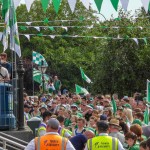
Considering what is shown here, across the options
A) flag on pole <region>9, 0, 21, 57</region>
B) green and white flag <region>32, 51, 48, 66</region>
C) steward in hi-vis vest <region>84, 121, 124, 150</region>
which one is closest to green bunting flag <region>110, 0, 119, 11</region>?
flag on pole <region>9, 0, 21, 57</region>

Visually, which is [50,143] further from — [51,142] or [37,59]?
[37,59]

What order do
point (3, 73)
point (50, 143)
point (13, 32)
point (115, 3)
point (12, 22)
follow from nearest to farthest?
point (50, 143), point (115, 3), point (3, 73), point (13, 32), point (12, 22)

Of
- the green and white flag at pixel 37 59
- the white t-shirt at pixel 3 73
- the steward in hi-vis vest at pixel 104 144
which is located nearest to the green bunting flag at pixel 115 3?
the white t-shirt at pixel 3 73

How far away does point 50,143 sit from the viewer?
11523 millimetres

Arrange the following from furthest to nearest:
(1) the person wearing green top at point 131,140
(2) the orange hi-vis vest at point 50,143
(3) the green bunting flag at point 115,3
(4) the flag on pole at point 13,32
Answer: (4) the flag on pole at point 13,32, (3) the green bunting flag at point 115,3, (1) the person wearing green top at point 131,140, (2) the orange hi-vis vest at point 50,143

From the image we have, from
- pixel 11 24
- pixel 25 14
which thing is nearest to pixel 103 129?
pixel 11 24

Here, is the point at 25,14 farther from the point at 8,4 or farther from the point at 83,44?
the point at 8,4

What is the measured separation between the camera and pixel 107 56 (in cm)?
3884

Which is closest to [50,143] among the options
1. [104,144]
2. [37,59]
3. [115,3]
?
[104,144]

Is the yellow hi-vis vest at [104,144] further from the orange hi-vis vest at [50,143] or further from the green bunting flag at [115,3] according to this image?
the green bunting flag at [115,3]

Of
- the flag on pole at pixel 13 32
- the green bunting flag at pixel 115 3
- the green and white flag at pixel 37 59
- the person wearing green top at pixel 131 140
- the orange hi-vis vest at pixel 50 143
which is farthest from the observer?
the green and white flag at pixel 37 59

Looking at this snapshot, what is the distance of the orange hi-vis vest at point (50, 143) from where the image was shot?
11.5 metres

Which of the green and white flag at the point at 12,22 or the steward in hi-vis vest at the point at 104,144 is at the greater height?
the green and white flag at the point at 12,22

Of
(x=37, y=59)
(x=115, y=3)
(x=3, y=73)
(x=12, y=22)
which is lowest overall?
(x=3, y=73)
